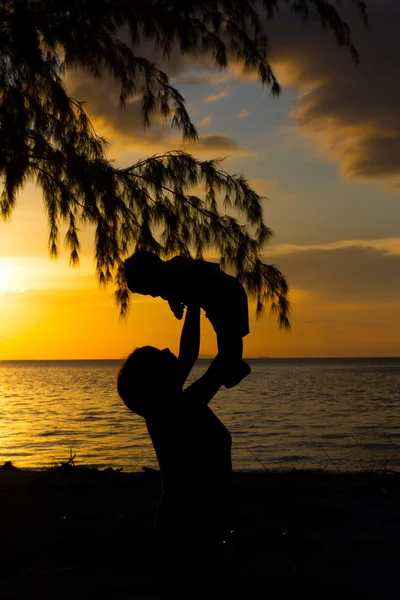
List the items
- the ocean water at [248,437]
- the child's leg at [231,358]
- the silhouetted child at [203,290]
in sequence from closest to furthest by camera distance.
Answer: the child's leg at [231,358] < the silhouetted child at [203,290] < the ocean water at [248,437]

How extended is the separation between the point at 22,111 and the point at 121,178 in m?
0.95

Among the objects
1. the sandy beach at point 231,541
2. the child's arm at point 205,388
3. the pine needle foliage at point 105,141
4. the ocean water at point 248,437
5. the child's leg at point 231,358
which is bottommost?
the ocean water at point 248,437

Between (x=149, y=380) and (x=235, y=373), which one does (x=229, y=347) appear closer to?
(x=235, y=373)

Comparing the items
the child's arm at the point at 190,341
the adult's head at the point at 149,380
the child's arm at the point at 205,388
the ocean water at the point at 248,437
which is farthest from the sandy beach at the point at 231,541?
the ocean water at the point at 248,437

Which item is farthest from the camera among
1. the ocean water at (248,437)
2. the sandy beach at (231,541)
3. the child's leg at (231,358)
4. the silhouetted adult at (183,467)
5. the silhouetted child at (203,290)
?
the ocean water at (248,437)

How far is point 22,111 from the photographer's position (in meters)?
5.30

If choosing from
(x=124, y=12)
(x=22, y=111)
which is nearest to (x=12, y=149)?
(x=22, y=111)

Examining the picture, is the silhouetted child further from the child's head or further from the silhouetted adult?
the silhouetted adult

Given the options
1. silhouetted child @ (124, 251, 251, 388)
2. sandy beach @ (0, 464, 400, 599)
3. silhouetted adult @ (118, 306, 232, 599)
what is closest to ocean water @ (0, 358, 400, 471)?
sandy beach @ (0, 464, 400, 599)

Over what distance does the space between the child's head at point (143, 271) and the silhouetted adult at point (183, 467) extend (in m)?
1.07

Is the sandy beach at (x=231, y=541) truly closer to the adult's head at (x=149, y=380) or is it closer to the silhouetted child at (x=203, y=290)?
the silhouetted child at (x=203, y=290)

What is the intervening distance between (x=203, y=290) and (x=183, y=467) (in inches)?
45.4

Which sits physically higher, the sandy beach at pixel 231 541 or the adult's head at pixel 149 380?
the adult's head at pixel 149 380

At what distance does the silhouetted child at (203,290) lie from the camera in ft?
10.8
